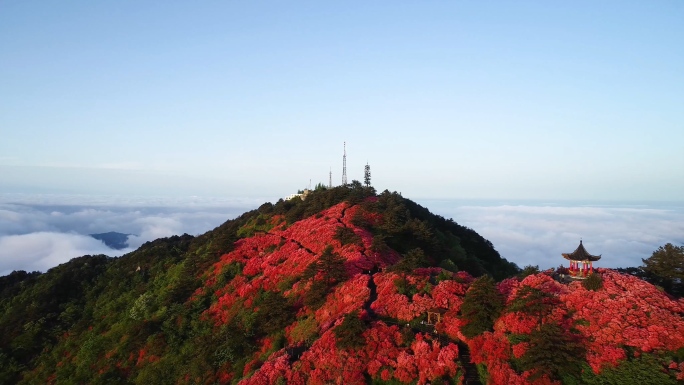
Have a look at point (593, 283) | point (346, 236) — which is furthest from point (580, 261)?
point (346, 236)

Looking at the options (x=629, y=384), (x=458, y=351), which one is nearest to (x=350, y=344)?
(x=458, y=351)

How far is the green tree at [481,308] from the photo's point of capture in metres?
24.2

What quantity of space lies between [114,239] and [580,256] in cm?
19801

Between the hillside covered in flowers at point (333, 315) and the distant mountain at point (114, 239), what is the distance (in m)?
138

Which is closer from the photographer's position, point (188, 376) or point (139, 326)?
point (188, 376)

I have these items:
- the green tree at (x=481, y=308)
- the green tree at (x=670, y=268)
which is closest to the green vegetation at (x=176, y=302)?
the green tree at (x=481, y=308)

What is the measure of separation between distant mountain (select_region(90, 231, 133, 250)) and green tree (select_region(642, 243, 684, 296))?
603 ft

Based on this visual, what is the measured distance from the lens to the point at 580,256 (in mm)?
28594

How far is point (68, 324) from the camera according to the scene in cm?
4216

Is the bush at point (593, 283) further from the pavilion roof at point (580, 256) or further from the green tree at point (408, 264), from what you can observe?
the green tree at point (408, 264)

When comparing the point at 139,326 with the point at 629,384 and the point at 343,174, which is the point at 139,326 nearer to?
the point at 629,384

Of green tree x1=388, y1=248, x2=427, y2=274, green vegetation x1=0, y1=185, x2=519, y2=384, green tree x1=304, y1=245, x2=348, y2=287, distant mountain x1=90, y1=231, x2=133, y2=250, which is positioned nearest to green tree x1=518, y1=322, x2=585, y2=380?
green vegetation x1=0, y1=185, x2=519, y2=384

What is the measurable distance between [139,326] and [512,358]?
2822 centimetres

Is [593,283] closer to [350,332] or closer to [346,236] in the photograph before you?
[350,332]
